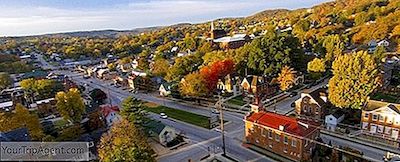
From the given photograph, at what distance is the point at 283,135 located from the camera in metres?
24.3

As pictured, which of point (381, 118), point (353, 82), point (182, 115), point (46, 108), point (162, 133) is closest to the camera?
point (381, 118)

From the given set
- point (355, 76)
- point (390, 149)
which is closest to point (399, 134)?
point (390, 149)

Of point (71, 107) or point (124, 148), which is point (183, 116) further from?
point (124, 148)

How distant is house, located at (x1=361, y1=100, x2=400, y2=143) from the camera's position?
26.3 m

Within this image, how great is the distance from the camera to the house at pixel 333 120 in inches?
1149

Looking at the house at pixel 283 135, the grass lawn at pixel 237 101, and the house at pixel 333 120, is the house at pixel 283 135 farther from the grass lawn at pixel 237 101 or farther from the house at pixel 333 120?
the grass lawn at pixel 237 101

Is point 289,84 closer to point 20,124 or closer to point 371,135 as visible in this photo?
point 371,135

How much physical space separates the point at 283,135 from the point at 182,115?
51.9 feet

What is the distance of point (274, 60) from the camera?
4612 cm

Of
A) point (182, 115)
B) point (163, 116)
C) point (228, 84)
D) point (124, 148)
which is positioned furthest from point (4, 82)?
point (124, 148)

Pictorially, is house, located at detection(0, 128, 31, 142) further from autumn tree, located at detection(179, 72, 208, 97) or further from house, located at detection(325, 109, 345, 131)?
house, located at detection(325, 109, 345, 131)

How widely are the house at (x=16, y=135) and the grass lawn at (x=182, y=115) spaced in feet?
54.0

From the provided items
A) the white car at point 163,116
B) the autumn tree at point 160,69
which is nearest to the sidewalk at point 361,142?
the white car at point 163,116

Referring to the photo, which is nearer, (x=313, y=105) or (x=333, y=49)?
(x=313, y=105)
